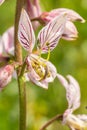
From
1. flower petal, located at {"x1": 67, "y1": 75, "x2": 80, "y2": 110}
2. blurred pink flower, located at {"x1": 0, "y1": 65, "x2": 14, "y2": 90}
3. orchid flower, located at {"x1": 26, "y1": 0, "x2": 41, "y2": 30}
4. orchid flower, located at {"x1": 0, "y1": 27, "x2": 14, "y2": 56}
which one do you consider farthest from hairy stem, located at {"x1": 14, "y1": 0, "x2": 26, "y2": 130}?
orchid flower, located at {"x1": 0, "y1": 27, "x2": 14, "y2": 56}

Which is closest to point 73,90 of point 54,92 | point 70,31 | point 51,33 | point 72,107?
point 72,107

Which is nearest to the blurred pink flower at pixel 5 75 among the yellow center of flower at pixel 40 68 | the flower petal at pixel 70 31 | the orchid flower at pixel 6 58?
the orchid flower at pixel 6 58

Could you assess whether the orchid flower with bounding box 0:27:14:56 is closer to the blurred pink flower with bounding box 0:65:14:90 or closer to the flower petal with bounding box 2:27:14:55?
the flower petal with bounding box 2:27:14:55

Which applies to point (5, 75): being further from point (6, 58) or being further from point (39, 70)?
point (6, 58)

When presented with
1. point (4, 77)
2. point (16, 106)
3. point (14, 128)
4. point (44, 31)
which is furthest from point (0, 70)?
point (16, 106)

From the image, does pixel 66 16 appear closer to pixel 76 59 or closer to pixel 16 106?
pixel 16 106
